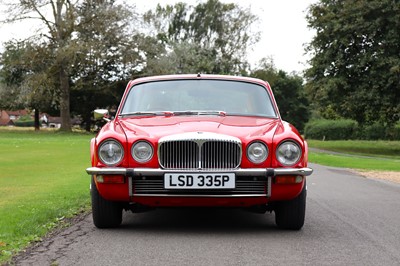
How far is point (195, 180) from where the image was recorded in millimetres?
5750

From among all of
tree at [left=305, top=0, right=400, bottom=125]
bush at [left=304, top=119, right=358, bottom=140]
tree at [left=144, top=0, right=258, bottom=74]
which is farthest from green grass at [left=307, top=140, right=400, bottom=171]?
tree at [left=144, top=0, right=258, bottom=74]

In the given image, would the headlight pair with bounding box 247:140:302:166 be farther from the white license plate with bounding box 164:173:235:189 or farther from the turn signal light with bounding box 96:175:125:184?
the turn signal light with bounding box 96:175:125:184

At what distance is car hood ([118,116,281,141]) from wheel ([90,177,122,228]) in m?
0.74

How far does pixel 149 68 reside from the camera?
2000 inches

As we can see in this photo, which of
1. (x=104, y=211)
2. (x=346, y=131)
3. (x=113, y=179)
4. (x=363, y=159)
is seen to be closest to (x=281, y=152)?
(x=113, y=179)

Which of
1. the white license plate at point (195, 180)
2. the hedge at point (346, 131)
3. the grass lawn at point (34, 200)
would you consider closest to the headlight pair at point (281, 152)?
the white license plate at point (195, 180)

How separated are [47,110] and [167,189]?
63313mm

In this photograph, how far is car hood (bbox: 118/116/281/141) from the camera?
598 cm

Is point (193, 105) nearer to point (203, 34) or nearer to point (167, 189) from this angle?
point (167, 189)

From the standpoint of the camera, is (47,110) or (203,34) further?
(203,34)

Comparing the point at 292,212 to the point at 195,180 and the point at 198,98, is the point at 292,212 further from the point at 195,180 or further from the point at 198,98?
the point at 198,98

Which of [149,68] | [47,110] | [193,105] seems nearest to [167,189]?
[193,105]

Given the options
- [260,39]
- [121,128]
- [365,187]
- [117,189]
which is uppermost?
[260,39]

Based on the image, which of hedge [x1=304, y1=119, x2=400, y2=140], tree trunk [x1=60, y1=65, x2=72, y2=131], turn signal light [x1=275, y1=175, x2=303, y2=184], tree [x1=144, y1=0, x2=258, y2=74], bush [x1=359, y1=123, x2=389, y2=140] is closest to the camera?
turn signal light [x1=275, y1=175, x2=303, y2=184]
